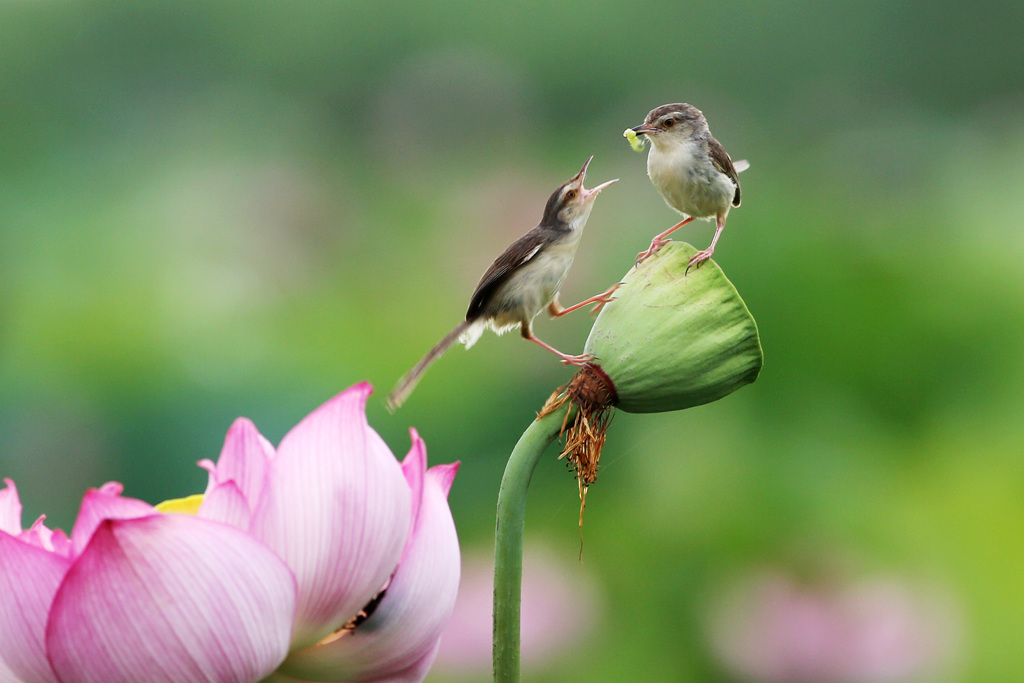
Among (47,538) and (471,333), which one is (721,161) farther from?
(47,538)

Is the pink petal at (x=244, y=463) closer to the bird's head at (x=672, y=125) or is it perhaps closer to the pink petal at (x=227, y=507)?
the pink petal at (x=227, y=507)

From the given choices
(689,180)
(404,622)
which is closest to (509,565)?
(404,622)

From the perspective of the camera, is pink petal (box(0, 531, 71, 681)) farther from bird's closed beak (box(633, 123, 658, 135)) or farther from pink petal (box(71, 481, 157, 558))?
bird's closed beak (box(633, 123, 658, 135))

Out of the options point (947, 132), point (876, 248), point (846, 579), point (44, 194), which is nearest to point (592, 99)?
point (947, 132)

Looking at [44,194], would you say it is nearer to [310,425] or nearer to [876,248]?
[876,248]

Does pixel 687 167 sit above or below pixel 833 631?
above

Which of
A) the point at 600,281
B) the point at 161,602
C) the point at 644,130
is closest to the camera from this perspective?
the point at 161,602

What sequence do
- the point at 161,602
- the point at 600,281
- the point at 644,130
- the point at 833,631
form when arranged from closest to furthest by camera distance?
1. the point at 161,602
2. the point at 644,130
3. the point at 833,631
4. the point at 600,281
